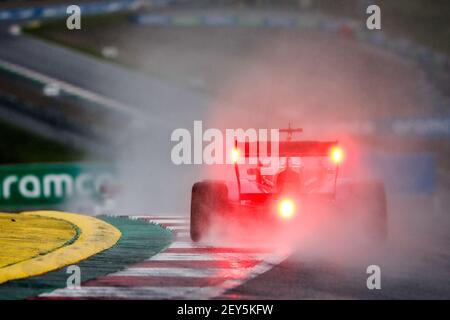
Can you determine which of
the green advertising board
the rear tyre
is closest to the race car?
the rear tyre

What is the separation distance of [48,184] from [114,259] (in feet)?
45.3

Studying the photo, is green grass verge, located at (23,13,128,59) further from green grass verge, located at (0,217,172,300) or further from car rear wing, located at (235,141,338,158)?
car rear wing, located at (235,141,338,158)

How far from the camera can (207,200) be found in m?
12.2

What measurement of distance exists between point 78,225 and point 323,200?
5.08 metres

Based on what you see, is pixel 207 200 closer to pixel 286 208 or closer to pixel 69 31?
pixel 286 208

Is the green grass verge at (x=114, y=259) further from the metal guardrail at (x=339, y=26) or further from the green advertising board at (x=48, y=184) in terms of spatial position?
the metal guardrail at (x=339, y=26)

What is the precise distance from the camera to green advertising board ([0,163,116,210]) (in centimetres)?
2330

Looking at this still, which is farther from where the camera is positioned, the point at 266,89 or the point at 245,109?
the point at 266,89

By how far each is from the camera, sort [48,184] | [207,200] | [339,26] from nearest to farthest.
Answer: [207,200] < [48,184] < [339,26]

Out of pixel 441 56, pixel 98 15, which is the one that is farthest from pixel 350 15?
pixel 98 15

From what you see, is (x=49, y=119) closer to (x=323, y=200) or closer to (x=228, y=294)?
(x=323, y=200)

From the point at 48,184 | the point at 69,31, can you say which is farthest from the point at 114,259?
the point at 69,31

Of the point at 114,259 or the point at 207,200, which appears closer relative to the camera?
the point at 114,259

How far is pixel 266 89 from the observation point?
54.9 m
